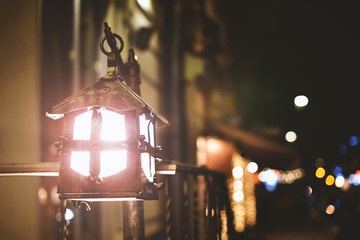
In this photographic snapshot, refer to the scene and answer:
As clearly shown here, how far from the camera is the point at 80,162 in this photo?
2215mm

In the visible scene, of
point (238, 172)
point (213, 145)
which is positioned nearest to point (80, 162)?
point (213, 145)

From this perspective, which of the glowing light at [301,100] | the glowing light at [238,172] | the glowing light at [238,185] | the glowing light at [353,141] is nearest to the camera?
the glowing light at [301,100]

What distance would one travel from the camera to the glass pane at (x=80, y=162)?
2184 mm

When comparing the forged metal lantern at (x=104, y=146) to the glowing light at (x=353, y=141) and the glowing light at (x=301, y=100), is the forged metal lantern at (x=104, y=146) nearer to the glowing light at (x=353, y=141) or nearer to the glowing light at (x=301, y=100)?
the glowing light at (x=301, y=100)

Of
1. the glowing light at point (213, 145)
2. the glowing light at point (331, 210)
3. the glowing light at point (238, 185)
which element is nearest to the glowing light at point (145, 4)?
the glowing light at point (213, 145)

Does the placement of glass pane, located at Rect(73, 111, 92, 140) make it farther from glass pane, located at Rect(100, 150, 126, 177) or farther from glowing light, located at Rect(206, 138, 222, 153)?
glowing light, located at Rect(206, 138, 222, 153)

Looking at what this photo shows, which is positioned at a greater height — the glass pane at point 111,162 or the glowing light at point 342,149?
the glowing light at point 342,149

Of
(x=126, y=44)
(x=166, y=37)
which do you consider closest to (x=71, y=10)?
(x=126, y=44)

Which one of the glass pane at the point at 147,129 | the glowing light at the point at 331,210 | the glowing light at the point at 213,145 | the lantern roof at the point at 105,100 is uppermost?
the glowing light at the point at 213,145

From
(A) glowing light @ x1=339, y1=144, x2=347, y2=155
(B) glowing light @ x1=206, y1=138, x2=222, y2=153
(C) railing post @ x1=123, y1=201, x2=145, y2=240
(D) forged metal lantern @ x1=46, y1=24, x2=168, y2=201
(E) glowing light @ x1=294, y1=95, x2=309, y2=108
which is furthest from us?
(A) glowing light @ x1=339, y1=144, x2=347, y2=155

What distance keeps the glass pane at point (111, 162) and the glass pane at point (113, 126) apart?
0.09 metres

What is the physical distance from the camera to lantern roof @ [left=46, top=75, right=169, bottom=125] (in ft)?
7.23

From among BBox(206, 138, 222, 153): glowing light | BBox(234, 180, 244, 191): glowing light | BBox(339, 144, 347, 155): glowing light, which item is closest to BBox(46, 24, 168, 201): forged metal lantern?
BBox(206, 138, 222, 153): glowing light

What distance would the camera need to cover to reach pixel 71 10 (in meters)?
5.51
